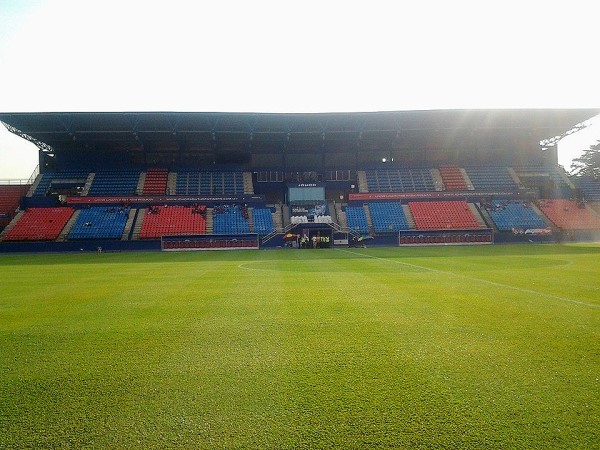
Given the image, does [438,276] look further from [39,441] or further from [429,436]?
[39,441]

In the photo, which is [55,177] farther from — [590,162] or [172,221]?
[590,162]

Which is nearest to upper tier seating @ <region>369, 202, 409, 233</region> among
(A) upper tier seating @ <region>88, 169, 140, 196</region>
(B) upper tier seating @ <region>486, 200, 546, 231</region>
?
(B) upper tier seating @ <region>486, 200, 546, 231</region>

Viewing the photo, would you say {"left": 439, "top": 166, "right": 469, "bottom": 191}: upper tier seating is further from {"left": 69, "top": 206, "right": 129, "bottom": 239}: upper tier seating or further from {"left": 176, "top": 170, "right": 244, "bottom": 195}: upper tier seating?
{"left": 69, "top": 206, "right": 129, "bottom": 239}: upper tier seating

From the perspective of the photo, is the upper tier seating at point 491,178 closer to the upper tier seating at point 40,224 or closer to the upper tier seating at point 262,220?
the upper tier seating at point 262,220

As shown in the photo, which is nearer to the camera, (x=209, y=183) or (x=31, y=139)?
(x=31, y=139)

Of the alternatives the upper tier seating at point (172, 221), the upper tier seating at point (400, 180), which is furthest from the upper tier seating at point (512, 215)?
the upper tier seating at point (172, 221)

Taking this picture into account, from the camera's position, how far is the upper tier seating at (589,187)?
159ft

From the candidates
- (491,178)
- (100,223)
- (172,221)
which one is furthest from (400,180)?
(100,223)

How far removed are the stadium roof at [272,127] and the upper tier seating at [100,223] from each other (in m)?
8.90

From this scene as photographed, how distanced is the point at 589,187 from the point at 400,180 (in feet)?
77.4

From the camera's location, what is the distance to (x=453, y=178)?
166 feet

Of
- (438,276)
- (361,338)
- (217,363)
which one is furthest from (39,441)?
(438,276)

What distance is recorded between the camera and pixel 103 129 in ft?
147

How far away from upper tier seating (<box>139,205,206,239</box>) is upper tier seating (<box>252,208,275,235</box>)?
5566 millimetres
